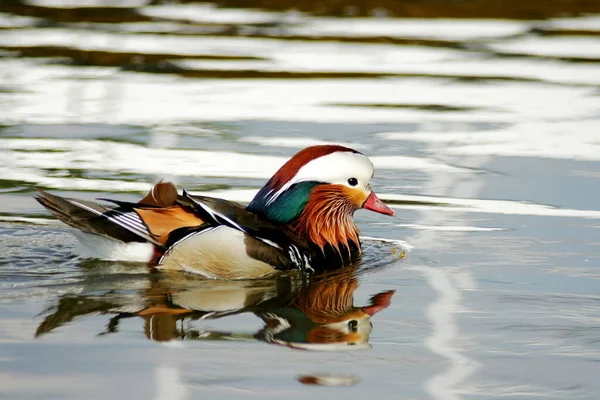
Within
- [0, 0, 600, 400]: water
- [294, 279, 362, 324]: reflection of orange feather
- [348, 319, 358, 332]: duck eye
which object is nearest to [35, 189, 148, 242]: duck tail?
[0, 0, 600, 400]: water

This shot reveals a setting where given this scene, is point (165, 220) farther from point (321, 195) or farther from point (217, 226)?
point (321, 195)

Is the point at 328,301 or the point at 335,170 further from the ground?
the point at 335,170

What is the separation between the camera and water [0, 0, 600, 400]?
7066mm

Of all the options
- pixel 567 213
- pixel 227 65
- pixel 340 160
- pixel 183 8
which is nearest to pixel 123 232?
pixel 340 160

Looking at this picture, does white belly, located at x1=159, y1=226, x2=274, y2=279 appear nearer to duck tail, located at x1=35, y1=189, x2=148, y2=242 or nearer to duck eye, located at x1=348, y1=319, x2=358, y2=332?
duck tail, located at x1=35, y1=189, x2=148, y2=242

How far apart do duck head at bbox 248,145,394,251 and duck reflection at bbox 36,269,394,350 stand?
0.51 metres

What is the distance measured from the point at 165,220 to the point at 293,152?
131 inches

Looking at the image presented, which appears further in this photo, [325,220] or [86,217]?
[325,220]

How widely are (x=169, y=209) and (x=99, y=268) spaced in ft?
1.92

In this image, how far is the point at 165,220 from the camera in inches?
359

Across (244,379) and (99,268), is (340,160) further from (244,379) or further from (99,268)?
(244,379)

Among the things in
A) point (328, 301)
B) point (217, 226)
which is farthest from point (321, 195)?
point (328, 301)

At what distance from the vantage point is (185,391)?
21.5 ft

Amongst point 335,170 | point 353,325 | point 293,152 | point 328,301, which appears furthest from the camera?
point 293,152
